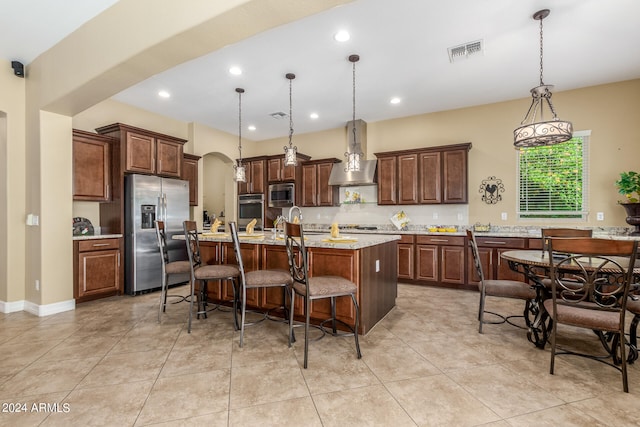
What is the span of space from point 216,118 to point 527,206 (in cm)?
558

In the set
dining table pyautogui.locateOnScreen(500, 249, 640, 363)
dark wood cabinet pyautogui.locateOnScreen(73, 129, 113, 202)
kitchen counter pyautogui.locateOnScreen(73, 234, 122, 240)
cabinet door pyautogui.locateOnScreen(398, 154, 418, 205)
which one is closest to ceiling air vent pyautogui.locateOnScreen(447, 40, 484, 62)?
cabinet door pyautogui.locateOnScreen(398, 154, 418, 205)

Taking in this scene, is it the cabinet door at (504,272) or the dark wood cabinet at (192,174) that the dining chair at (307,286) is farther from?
the dark wood cabinet at (192,174)

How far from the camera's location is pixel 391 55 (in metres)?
3.45

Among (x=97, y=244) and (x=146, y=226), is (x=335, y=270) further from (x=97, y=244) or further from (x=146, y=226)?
(x=97, y=244)

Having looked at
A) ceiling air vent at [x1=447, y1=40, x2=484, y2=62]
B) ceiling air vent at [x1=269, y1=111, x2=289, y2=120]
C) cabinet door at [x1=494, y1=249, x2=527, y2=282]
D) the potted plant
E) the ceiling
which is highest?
the ceiling

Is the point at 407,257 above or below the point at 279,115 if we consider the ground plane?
below

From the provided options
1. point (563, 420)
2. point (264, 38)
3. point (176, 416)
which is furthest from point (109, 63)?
point (563, 420)

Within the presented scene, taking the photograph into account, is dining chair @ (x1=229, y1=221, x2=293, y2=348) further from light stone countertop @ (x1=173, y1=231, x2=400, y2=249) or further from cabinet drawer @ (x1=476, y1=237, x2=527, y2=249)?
cabinet drawer @ (x1=476, y1=237, x2=527, y2=249)

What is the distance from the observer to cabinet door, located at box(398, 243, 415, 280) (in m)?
4.94

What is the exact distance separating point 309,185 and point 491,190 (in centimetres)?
330

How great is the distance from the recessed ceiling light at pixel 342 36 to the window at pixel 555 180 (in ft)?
11.4

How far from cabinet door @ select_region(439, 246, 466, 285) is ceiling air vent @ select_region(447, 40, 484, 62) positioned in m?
2.66

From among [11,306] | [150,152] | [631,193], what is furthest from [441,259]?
[11,306]

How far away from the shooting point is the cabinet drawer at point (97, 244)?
12.6ft
